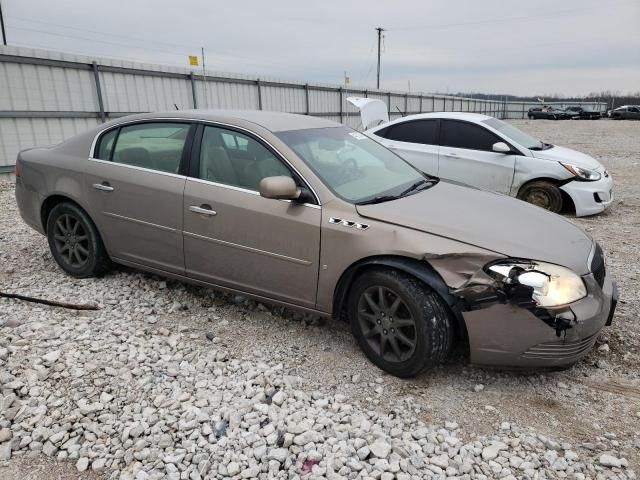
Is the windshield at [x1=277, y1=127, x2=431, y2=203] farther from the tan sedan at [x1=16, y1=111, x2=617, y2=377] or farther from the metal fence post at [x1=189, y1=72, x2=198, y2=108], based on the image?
the metal fence post at [x1=189, y1=72, x2=198, y2=108]

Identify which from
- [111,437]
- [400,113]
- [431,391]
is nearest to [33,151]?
[111,437]

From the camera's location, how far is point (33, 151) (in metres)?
4.52

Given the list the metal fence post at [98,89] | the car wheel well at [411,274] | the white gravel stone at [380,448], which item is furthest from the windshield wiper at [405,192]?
the metal fence post at [98,89]

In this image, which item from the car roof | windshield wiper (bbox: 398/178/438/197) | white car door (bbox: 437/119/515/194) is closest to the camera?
windshield wiper (bbox: 398/178/438/197)

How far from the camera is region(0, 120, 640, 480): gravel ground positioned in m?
2.33

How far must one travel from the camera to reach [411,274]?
2.79 metres

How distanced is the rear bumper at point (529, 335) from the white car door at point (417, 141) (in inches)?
199

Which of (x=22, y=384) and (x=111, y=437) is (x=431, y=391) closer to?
(x=111, y=437)

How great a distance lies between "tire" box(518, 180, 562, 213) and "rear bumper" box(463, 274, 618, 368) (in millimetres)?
4576

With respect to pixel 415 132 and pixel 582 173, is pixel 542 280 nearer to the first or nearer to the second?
pixel 582 173

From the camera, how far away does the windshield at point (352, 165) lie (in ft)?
10.7

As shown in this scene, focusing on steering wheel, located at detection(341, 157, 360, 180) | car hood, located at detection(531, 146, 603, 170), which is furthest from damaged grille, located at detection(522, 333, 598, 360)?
car hood, located at detection(531, 146, 603, 170)

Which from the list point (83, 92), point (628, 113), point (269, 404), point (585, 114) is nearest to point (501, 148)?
point (269, 404)

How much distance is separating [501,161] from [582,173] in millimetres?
1124
